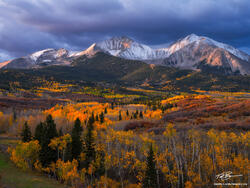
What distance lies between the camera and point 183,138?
7256 centimetres

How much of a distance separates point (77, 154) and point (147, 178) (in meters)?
27.7

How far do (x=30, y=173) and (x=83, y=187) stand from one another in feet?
54.2

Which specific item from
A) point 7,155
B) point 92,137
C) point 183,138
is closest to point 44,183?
point 92,137

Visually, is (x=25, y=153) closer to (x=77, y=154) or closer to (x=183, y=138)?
(x=77, y=154)

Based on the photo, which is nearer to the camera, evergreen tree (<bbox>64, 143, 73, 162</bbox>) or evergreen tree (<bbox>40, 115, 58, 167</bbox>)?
evergreen tree (<bbox>40, 115, 58, 167</bbox>)

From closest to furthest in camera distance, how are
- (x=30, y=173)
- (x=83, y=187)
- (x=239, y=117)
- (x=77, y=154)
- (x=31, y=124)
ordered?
1. (x=83, y=187)
2. (x=30, y=173)
3. (x=77, y=154)
4. (x=239, y=117)
5. (x=31, y=124)

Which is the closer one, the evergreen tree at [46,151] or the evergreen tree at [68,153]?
the evergreen tree at [46,151]

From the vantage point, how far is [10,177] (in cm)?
4981

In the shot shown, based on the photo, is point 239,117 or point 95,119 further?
point 95,119

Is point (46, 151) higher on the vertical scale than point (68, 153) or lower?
higher

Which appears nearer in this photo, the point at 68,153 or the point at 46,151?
the point at 46,151

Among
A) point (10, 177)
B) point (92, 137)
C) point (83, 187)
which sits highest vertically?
point (92, 137)

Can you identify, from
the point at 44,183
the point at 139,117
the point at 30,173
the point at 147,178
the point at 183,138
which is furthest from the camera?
the point at 139,117

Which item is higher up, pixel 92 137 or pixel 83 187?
pixel 92 137
